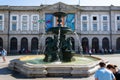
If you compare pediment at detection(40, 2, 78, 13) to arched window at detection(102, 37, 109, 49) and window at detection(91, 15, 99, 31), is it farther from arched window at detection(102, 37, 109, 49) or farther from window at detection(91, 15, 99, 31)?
arched window at detection(102, 37, 109, 49)

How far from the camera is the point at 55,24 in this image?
2117 inches

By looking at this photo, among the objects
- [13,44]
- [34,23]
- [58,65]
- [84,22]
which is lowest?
[58,65]

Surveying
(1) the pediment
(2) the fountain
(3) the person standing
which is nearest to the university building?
(1) the pediment

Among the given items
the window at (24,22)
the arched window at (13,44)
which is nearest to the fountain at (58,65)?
the window at (24,22)

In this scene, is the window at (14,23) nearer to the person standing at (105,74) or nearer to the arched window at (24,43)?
the arched window at (24,43)

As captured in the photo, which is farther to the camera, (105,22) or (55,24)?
(105,22)

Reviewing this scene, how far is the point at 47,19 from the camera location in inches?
2121

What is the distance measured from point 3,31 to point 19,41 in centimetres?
397

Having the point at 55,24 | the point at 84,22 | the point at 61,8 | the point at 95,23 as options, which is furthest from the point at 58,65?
the point at 95,23

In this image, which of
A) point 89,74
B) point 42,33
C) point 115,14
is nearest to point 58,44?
point 89,74

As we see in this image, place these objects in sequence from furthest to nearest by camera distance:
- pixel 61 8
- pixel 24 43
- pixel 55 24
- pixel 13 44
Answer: pixel 24 43 → pixel 13 44 → pixel 61 8 → pixel 55 24

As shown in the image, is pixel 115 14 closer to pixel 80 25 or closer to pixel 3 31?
pixel 80 25

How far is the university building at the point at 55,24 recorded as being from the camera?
54000 mm

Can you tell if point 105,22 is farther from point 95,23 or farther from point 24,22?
point 24,22
